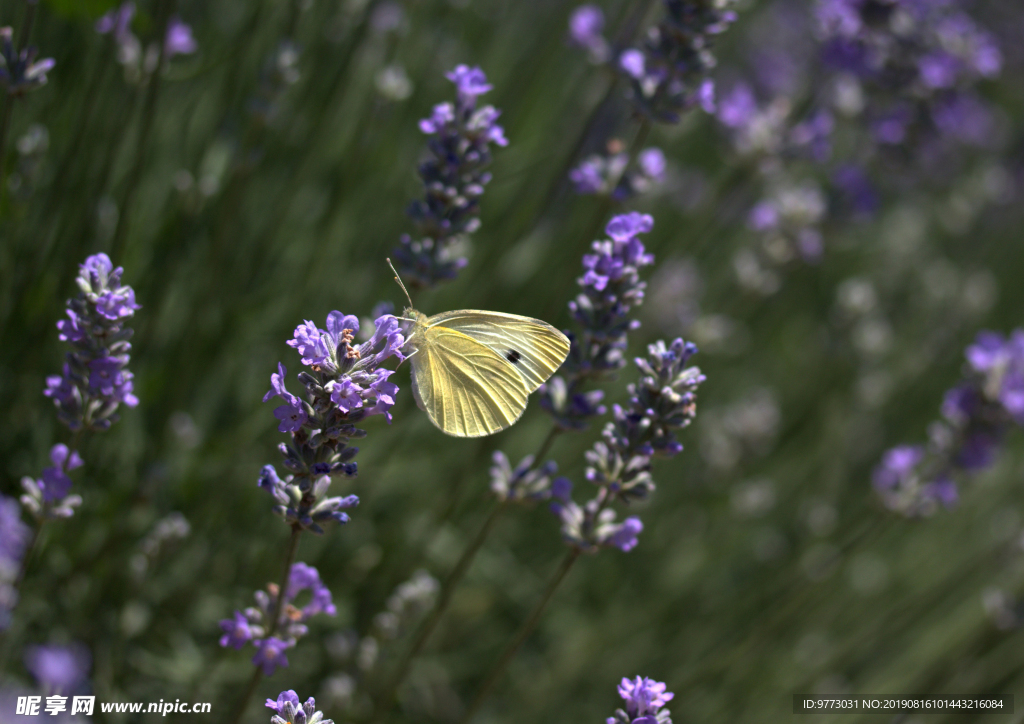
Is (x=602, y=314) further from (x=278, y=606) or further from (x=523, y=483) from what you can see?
(x=278, y=606)

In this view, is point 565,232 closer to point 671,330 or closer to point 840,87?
point 671,330

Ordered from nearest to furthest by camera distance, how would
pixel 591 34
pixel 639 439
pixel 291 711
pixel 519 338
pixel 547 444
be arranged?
pixel 291 711 → pixel 639 439 → pixel 547 444 → pixel 519 338 → pixel 591 34

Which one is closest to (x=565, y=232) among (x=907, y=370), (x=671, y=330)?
(x=671, y=330)

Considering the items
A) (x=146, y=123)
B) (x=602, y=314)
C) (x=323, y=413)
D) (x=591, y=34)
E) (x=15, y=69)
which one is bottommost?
(x=323, y=413)

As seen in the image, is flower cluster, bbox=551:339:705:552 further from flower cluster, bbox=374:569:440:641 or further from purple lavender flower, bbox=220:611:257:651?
purple lavender flower, bbox=220:611:257:651

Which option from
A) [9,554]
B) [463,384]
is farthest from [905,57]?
[9,554]
